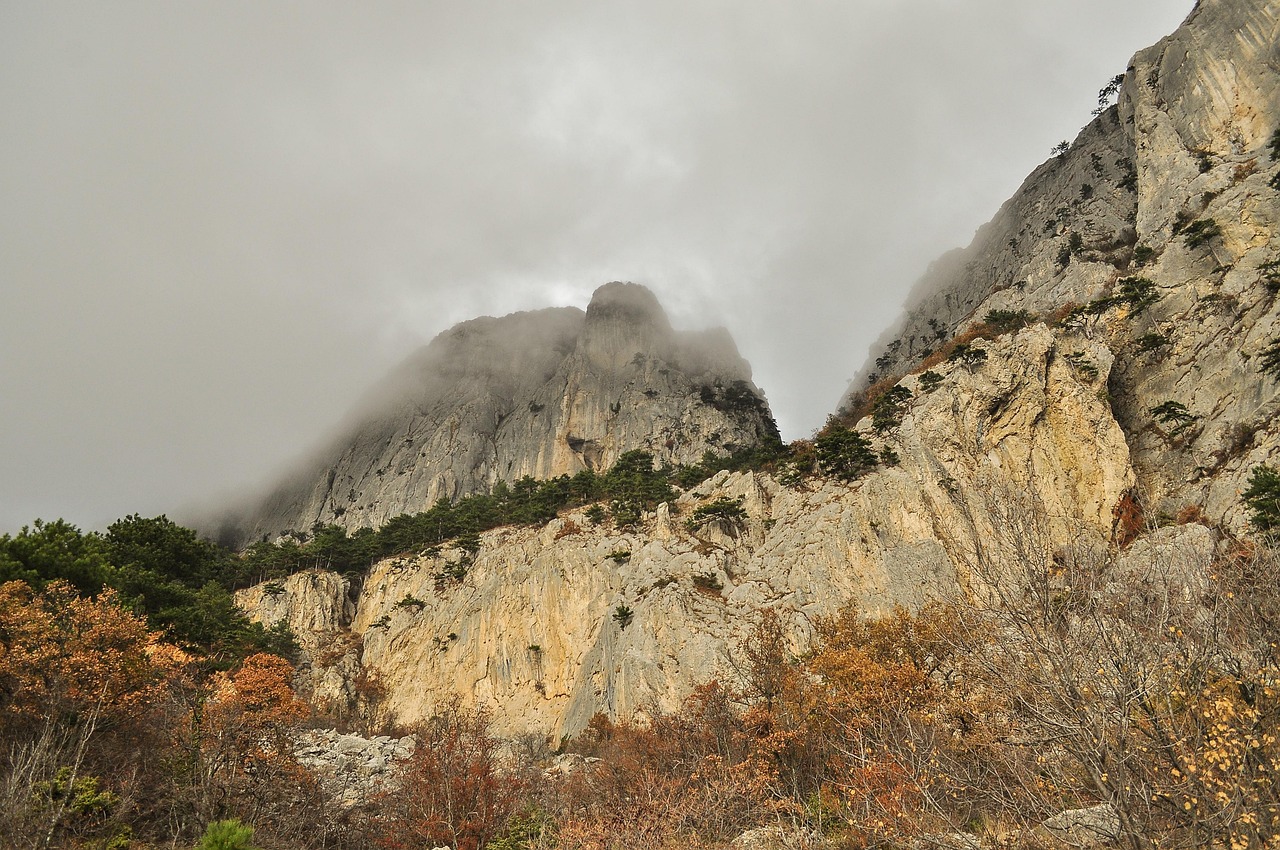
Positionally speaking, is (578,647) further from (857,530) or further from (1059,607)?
(1059,607)

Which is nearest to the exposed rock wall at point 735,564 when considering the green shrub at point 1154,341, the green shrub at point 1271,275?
the green shrub at point 1154,341

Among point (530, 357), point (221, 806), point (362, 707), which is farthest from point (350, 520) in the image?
point (221, 806)

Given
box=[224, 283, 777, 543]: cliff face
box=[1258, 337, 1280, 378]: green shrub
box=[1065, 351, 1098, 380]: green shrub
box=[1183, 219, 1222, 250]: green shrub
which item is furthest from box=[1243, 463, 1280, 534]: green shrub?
box=[224, 283, 777, 543]: cliff face

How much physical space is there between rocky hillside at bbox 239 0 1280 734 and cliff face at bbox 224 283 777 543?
98.0 ft

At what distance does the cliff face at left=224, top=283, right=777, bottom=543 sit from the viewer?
90.4 metres

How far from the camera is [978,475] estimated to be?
125ft

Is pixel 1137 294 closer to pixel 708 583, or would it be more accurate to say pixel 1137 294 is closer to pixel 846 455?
pixel 846 455

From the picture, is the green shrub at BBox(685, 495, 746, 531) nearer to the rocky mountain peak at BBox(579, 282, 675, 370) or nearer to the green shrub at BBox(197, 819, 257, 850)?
the green shrub at BBox(197, 819, 257, 850)

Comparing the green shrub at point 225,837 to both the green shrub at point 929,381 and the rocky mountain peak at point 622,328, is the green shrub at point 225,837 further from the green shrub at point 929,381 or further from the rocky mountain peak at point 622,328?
the rocky mountain peak at point 622,328

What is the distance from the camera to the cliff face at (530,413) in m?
90.4

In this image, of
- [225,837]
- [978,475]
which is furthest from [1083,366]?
[225,837]

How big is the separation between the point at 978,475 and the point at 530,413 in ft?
237

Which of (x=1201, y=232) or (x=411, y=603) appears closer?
(x=1201, y=232)

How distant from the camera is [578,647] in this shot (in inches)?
1839
